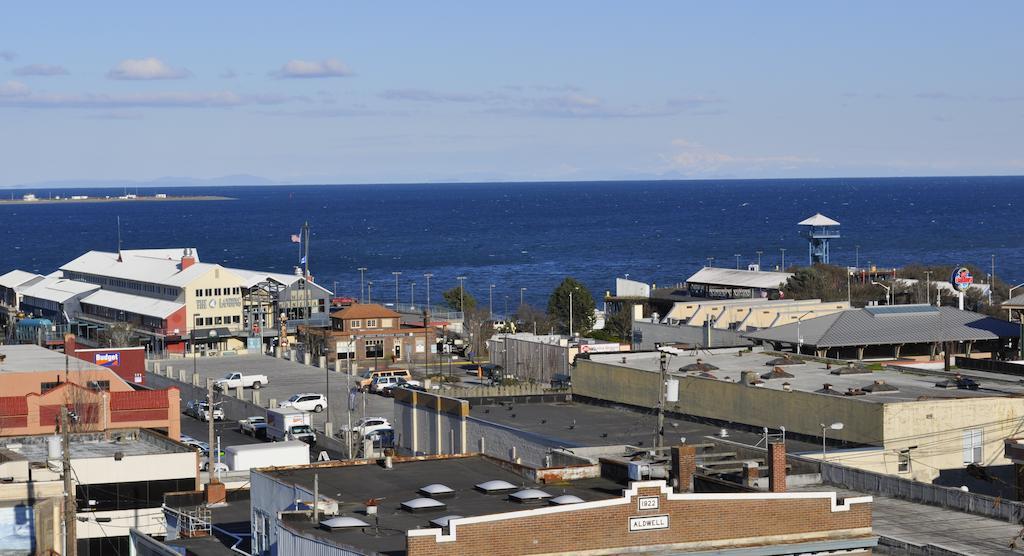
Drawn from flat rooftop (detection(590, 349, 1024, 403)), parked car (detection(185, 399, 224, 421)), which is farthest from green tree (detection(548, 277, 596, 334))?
flat rooftop (detection(590, 349, 1024, 403))

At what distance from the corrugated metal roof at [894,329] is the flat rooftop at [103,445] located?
25.3 m

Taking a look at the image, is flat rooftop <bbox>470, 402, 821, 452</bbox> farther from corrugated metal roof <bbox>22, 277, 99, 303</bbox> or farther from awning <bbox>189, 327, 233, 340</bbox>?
corrugated metal roof <bbox>22, 277, 99, 303</bbox>

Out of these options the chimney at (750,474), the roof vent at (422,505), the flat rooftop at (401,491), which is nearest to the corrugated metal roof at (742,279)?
the chimney at (750,474)

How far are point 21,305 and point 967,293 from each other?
67981 mm

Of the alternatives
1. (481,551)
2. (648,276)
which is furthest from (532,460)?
(648,276)

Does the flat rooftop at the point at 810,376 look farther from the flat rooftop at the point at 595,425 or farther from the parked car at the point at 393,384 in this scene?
the parked car at the point at 393,384

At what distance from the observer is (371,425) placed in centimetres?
5941

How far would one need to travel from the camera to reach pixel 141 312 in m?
98.2

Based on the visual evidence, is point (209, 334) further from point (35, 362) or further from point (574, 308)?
point (35, 362)

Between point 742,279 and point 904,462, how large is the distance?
74226mm

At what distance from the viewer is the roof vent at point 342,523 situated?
76.4 feet

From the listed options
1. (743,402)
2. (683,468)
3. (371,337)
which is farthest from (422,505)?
(371,337)

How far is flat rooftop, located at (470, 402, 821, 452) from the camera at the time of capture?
41594 mm

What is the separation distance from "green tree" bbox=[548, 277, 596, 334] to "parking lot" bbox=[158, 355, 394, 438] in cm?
2607
